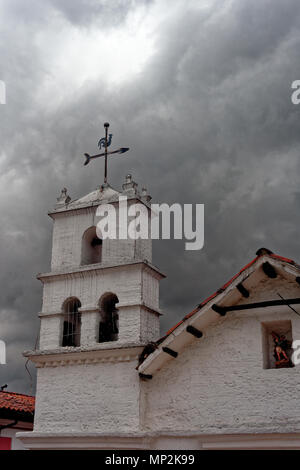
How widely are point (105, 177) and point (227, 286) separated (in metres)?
5.15

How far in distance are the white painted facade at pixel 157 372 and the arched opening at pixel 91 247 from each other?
62 cm

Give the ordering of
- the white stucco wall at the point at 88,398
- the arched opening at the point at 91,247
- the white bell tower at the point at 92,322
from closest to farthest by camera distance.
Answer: the white stucco wall at the point at 88,398 → the white bell tower at the point at 92,322 → the arched opening at the point at 91,247

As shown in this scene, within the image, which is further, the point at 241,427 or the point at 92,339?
the point at 92,339

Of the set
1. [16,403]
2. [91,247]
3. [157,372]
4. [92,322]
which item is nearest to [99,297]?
[92,322]

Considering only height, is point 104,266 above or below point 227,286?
above

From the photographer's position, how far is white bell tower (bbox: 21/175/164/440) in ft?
42.7

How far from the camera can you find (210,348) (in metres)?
12.6

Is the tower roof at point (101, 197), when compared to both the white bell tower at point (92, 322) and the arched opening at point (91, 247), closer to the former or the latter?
the white bell tower at point (92, 322)

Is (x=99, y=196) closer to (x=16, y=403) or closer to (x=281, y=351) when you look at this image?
(x=281, y=351)

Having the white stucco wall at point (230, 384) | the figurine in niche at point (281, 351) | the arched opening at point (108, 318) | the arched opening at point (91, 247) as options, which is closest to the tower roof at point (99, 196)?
the arched opening at point (91, 247)

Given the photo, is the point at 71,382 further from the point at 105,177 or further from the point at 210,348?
the point at 105,177

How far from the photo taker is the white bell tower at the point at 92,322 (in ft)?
42.7
